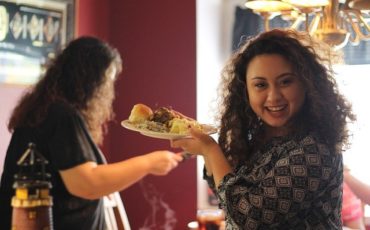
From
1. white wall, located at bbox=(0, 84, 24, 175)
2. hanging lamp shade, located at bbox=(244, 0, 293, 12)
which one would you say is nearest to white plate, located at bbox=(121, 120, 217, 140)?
hanging lamp shade, located at bbox=(244, 0, 293, 12)

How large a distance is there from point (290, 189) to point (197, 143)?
0.33 m

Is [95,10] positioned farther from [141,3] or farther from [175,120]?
[175,120]

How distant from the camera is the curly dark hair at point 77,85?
135 cm

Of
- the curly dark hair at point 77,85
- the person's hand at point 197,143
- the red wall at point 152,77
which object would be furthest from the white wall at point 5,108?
the person's hand at point 197,143

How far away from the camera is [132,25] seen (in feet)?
10.2

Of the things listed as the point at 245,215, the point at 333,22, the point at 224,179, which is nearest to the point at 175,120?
the point at 224,179

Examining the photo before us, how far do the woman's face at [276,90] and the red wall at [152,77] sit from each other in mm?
1863

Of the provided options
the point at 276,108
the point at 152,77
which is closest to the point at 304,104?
the point at 276,108

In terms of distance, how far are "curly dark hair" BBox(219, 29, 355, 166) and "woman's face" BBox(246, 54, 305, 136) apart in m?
0.02

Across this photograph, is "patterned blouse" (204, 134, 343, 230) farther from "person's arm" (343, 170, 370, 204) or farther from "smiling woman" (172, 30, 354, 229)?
"person's arm" (343, 170, 370, 204)

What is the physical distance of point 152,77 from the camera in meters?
3.08

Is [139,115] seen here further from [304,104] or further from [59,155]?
[304,104]

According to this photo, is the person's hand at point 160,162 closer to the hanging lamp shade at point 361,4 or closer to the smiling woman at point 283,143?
the smiling woman at point 283,143

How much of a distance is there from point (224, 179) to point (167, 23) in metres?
2.04
